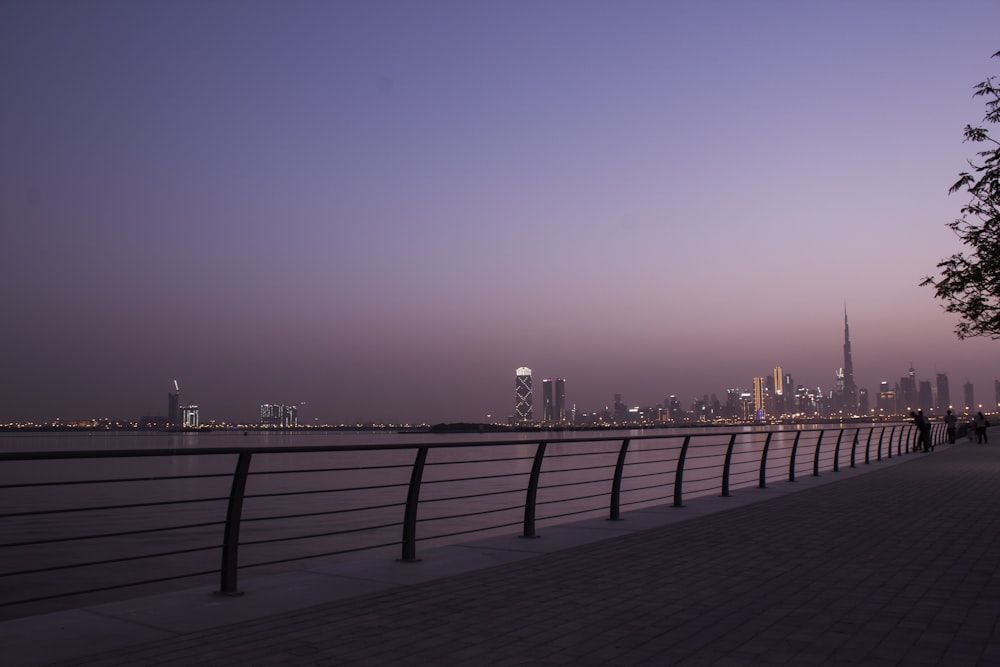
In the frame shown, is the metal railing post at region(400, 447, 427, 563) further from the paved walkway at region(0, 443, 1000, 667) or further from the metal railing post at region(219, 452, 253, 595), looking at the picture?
the metal railing post at region(219, 452, 253, 595)

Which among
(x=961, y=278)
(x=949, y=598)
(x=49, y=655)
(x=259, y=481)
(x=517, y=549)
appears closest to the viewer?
(x=49, y=655)

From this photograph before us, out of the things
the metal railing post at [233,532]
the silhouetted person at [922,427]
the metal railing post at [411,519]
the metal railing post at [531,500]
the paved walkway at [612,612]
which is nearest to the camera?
the paved walkway at [612,612]

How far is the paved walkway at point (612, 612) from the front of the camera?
15.9ft

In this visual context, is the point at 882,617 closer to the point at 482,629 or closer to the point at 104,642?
the point at 482,629

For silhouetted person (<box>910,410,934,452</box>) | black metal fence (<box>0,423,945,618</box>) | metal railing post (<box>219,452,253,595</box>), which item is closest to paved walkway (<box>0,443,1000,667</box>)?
metal railing post (<box>219,452,253,595</box>)

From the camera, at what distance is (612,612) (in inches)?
233

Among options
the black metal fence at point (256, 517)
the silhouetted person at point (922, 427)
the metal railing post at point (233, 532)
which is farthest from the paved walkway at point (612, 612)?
the silhouetted person at point (922, 427)

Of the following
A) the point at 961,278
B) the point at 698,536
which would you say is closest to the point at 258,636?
the point at 698,536

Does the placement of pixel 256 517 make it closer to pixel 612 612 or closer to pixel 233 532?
pixel 233 532

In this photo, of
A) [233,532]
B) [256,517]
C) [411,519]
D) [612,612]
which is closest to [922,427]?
[256,517]

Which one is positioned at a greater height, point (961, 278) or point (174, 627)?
point (961, 278)

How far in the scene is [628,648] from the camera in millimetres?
4977

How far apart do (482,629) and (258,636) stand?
1440mm

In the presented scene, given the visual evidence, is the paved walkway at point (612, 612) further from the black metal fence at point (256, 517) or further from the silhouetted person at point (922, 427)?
the silhouetted person at point (922, 427)
